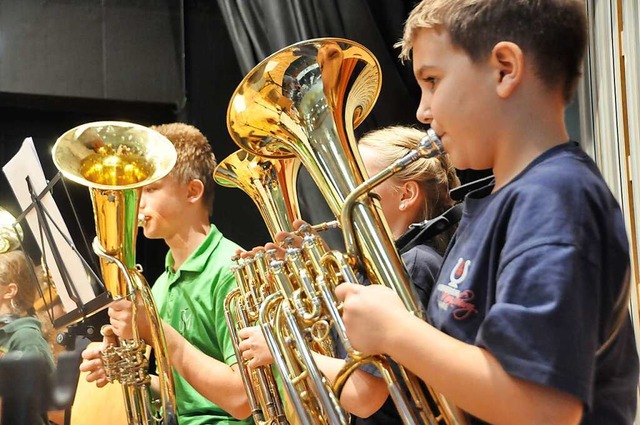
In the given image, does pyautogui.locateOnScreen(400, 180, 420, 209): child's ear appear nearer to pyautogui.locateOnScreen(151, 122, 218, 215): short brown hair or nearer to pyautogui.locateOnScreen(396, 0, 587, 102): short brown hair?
pyautogui.locateOnScreen(396, 0, 587, 102): short brown hair

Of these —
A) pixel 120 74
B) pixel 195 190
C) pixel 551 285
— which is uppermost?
pixel 120 74

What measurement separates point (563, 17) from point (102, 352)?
4.07ft

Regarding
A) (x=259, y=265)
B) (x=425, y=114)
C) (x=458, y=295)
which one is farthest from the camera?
(x=259, y=265)

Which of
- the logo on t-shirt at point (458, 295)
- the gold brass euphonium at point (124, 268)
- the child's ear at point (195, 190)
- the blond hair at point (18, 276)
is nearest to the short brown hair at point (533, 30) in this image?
the logo on t-shirt at point (458, 295)

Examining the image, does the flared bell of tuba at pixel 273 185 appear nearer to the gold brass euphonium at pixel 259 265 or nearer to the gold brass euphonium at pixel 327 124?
the gold brass euphonium at pixel 259 265

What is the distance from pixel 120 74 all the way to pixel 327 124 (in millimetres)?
2302

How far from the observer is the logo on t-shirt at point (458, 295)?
106 centimetres

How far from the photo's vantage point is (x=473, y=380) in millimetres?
970

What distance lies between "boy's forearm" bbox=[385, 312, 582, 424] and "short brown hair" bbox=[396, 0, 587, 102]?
0.36m

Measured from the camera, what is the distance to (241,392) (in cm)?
191

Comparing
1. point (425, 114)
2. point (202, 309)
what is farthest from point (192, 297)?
point (425, 114)

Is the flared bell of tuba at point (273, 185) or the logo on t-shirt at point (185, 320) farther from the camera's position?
the logo on t-shirt at point (185, 320)

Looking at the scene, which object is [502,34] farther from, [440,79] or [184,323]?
[184,323]

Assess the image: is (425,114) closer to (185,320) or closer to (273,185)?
(273,185)
